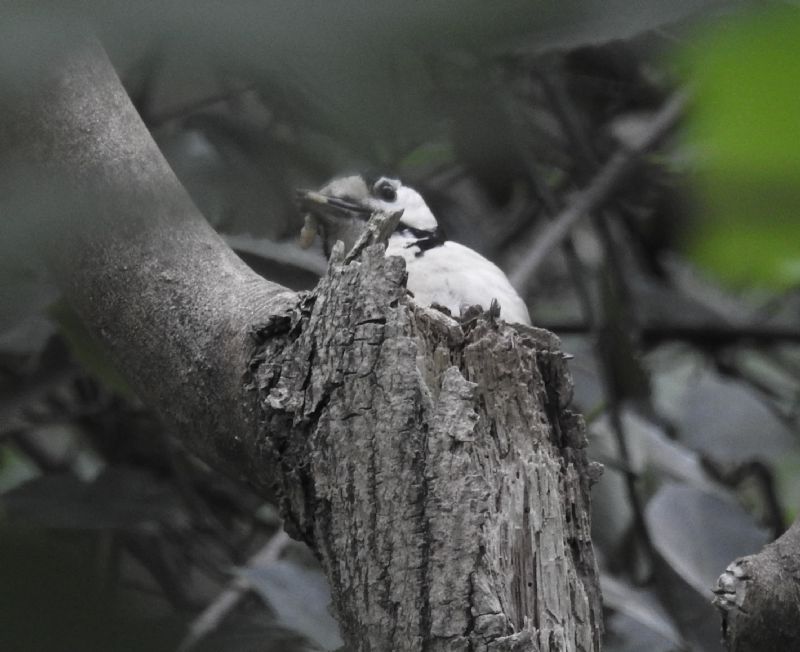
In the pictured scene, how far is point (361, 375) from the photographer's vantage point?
1146 mm

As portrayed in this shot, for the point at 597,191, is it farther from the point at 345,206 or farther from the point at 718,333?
the point at 345,206

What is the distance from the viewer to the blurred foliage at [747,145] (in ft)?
0.89

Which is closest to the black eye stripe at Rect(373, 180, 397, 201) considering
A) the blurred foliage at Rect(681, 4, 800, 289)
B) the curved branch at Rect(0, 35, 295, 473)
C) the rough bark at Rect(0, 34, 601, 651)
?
the curved branch at Rect(0, 35, 295, 473)

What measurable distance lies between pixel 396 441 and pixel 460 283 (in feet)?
3.08

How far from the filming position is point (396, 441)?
1.11 m

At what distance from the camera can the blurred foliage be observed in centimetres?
27

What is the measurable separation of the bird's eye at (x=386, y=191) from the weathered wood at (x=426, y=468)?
3.65 ft

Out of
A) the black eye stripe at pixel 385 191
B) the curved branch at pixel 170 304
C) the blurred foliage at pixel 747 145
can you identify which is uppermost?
the black eye stripe at pixel 385 191

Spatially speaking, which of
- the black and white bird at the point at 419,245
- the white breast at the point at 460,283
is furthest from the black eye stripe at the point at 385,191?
the white breast at the point at 460,283

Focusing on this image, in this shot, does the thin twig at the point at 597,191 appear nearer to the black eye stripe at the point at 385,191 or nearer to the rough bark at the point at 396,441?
the black eye stripe at the point at 385,191

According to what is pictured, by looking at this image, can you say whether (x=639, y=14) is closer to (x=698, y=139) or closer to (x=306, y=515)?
(x=698, y=139)

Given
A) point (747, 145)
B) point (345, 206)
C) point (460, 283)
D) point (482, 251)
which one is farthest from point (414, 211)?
point (747, 145)

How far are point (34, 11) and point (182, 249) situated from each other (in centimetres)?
123

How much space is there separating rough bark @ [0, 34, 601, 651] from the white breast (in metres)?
Answer: 0.60
